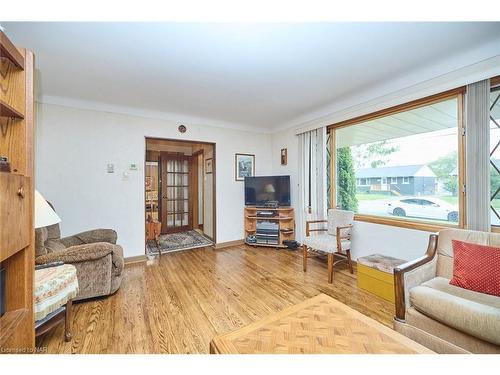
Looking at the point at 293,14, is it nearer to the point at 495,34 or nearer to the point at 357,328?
the point at 357,328

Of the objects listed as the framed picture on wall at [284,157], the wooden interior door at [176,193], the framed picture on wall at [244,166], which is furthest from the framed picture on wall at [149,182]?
the framed picture on wall at [284,157]

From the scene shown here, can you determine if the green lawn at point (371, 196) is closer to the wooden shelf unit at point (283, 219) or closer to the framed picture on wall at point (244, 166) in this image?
the wooden shelf unit at point (283, 219)

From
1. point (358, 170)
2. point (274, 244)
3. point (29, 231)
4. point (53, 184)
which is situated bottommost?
point (274, 244)

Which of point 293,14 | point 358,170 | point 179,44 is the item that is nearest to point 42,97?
point 179,44

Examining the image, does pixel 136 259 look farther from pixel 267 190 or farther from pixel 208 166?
pixel 267 190

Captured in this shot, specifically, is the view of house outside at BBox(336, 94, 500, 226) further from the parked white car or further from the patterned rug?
the patterned rug

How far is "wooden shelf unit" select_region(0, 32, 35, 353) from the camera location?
3.06 ft

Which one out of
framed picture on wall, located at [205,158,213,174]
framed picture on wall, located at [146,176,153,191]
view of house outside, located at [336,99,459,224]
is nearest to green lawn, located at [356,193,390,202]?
view of house outside, located at [336,99,459,224]

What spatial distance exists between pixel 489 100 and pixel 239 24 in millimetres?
2219

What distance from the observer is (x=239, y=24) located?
157 centimetres

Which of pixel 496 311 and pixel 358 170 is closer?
pixel 496 311

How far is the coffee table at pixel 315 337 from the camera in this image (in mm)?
935

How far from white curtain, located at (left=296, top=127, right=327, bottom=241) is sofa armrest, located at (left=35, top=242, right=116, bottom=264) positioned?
2.88 metres

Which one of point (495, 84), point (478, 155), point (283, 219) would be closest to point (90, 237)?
point (283, 219)
